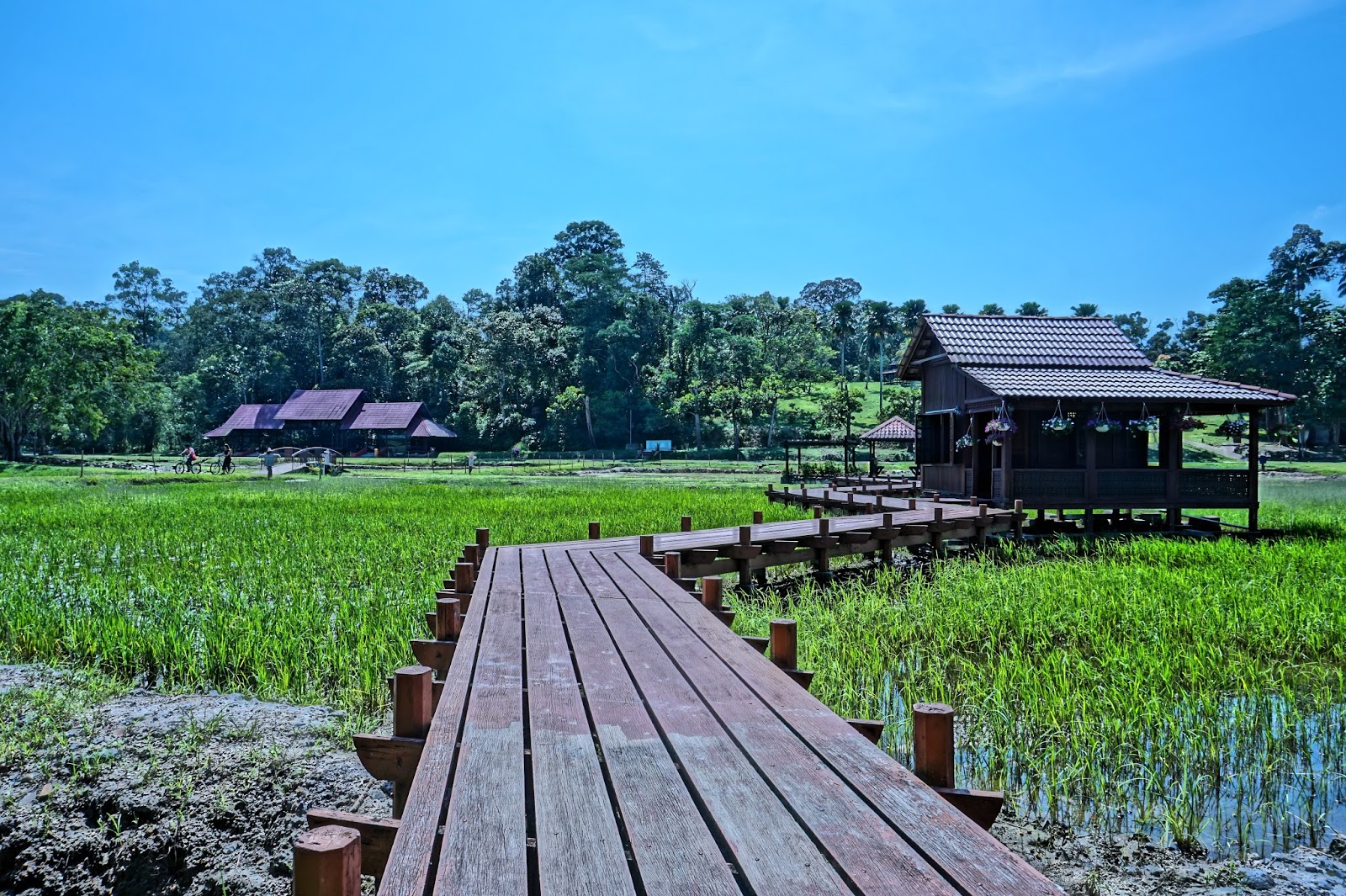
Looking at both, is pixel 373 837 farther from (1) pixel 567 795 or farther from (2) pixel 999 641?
(2) pixel 999 641

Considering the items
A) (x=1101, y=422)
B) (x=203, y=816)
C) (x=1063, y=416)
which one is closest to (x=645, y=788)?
(x=203, y=816)

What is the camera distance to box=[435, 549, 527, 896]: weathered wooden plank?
6.65 feet

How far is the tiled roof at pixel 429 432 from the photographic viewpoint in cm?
5278

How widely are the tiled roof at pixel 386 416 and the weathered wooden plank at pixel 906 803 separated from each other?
175 feet

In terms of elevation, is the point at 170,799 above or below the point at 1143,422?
below

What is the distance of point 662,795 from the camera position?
2.56 metres

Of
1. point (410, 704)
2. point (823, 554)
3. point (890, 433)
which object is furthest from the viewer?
point (890, 433)

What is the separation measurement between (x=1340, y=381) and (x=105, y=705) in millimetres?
55817

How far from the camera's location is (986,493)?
55.2 feet

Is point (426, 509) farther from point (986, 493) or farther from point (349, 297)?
point (349, 297)

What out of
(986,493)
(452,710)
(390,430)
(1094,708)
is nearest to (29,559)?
(452,710)

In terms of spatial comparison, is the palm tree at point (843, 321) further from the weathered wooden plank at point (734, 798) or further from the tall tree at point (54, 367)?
the weathered wooden plank at point (734, 798)

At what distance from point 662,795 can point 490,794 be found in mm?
559

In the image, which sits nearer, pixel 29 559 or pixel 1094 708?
pixel 1094 708
